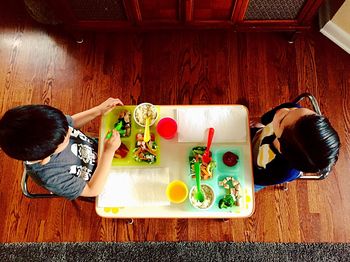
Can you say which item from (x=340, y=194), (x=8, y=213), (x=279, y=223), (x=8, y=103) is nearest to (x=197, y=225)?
(x=279, y=223)

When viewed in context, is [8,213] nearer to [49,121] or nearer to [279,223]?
[49,121]

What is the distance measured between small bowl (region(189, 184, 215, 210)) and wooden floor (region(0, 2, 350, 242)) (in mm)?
641

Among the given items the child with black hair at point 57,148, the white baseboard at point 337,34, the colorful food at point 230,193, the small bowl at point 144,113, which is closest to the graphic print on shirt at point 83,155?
the child with black hair at point 57,148

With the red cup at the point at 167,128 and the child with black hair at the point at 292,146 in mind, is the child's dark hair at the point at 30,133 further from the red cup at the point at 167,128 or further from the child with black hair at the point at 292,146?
the child with black hair at the point at 292,146

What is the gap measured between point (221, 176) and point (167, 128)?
0.28m

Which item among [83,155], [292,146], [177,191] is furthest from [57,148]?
[292,146]

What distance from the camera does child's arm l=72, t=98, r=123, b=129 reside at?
1452mm

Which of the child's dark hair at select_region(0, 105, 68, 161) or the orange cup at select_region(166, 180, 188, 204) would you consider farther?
the orange cup at select_region(166, 180, 188, 204)

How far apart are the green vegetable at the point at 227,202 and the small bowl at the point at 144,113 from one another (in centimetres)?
41

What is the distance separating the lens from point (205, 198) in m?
1.34

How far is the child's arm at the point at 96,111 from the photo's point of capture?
1.45 meters

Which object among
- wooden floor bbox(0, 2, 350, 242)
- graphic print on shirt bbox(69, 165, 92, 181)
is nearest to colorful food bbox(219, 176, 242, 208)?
graphic print on shirt bbox(69, 165, 92, 181)

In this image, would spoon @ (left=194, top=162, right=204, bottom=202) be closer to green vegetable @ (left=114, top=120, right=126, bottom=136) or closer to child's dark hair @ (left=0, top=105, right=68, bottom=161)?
green vegetable @ (left=114, top=120, right=126, bottom=136)

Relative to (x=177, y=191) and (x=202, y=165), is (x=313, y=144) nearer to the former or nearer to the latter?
(x=202, y=165)
